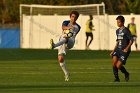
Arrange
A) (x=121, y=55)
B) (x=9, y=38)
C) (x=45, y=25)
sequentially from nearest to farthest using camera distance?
(x=121, y=55)
(x=45, y=25)
(x=9, y=38)

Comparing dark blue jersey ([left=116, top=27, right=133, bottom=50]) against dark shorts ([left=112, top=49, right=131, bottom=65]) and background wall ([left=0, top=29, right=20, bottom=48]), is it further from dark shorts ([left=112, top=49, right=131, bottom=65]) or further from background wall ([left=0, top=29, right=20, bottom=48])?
background wall ([left=0, top=29, right=20, bottom=48])

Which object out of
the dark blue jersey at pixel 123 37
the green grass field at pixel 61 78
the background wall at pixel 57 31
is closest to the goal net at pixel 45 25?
the background wall at pixel 57 31

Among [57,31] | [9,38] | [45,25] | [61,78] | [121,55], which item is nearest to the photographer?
[121,55]

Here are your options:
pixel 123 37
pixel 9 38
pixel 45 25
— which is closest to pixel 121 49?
pixel 123 37

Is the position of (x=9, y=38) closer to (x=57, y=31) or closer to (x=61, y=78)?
(x=57, y=31)

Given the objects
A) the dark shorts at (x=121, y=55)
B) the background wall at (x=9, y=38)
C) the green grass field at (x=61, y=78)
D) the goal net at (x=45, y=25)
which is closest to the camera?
the green grass field at (x=61, y=78)

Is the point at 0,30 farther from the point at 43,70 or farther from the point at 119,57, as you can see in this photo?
the point at 119,57

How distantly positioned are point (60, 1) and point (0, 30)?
9881 millimetres

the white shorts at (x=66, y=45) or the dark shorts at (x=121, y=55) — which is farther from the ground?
the white shorts at (x=66, y=45)

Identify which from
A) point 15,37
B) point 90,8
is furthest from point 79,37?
point 15,37

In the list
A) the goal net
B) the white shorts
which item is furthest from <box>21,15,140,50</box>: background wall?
the white shorts

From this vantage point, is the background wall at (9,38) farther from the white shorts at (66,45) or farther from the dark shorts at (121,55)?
the dark shorts at (121,55)

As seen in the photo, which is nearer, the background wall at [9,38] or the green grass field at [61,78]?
the green grass field at [61,78]

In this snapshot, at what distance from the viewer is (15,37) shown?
50031mm
